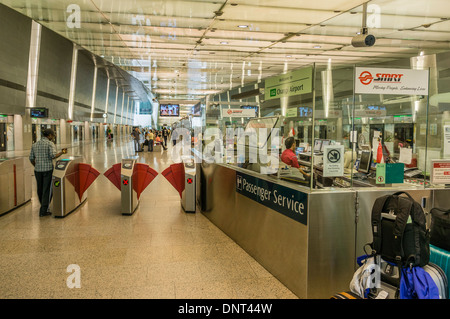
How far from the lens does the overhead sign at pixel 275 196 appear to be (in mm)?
3457

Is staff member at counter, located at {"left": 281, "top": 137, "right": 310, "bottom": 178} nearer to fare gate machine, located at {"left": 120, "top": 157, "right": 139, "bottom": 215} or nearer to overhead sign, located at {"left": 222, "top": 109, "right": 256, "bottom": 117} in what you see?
overhead sign, located at {"left": 222, "top": 109, "right": 256, "bottom": 117}

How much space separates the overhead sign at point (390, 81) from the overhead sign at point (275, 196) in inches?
47.9

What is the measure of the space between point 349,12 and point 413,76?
7.50m

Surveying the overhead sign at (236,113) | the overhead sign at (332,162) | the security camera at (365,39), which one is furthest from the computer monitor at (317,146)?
the security camera at (365,39)

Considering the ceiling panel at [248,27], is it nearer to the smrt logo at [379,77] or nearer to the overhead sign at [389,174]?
the smrt logo at [379,77]

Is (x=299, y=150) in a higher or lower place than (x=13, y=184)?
higher

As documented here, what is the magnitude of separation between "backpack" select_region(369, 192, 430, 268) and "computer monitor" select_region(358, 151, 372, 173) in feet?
7.52

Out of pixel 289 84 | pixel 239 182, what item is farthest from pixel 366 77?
pixel 239 182

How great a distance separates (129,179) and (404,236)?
5236mm

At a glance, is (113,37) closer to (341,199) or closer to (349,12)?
(349,12)

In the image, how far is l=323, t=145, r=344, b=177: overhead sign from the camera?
3.64 metres

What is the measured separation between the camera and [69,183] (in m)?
6.66

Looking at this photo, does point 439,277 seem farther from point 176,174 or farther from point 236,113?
point 176,174
